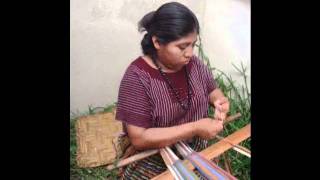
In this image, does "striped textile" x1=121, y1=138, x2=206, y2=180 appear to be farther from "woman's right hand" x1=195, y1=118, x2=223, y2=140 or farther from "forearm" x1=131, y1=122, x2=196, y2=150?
"woman's right hand" x1=195, y1=118, x2=223, y2=140

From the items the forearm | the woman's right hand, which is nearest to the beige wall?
the forearm

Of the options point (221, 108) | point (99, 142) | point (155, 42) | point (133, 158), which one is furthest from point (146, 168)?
point (155, 42)

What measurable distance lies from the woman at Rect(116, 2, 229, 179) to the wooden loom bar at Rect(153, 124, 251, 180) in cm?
3

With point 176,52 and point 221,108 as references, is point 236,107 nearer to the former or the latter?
point 221,108

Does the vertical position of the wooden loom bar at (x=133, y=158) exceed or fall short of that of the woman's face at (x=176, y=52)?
it falls short

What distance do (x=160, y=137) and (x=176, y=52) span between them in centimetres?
34

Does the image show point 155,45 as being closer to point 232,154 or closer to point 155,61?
point 155,61

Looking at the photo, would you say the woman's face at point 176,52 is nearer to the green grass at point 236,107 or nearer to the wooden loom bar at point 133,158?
the green grass at point 236,107

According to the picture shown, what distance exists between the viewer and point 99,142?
2.21 m

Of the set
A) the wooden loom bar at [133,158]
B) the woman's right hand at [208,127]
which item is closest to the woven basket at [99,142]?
the wooden loom bar at [133,158]

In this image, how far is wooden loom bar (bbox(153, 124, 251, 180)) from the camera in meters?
2.19

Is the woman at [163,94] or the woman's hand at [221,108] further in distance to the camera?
the woman's hand at [221,108]

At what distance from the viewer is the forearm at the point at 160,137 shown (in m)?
2.17

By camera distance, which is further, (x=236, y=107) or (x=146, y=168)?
(x=236, y=107)
